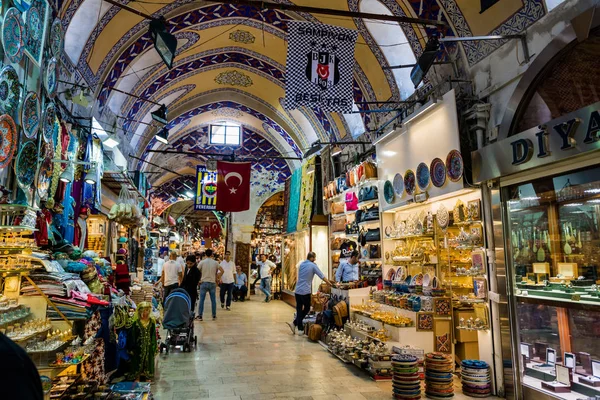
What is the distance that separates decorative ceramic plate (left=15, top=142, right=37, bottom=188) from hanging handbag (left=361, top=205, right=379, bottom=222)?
5332mm

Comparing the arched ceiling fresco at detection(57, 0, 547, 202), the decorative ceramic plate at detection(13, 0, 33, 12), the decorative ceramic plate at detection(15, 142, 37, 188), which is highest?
the arched ceiling fresco at detection(57, 0, 547, 202)

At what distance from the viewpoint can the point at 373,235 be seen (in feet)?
24.7

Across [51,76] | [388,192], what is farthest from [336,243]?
[51,76]

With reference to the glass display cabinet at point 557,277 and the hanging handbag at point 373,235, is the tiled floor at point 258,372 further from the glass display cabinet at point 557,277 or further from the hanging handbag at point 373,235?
the hanging handbag at point 373,235

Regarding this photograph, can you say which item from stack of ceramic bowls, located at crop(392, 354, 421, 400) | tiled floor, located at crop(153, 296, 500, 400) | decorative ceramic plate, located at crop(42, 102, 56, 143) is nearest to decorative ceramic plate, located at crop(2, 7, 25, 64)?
decorative ceramic plate, located at crop(42, 102, 56, 143)

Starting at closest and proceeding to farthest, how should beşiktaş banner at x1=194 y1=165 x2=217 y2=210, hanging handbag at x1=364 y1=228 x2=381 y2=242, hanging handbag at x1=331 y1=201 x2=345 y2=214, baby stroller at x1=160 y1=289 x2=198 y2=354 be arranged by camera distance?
baby stroller at x1=160 y1=289 x2=198 y2=354
hanging handbag at x1=364 y1=228 x2=381 y2=242
hanging handbag at x1=331 y1=201 x2=345 y2=214
beşiktaş banner at x1=194 y1=165 x2=217 y2=210

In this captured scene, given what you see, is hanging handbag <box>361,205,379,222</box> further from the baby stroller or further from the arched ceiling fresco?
the baby stroller

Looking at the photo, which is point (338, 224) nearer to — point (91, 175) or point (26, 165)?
point (91, 175)

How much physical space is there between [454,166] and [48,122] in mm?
4616

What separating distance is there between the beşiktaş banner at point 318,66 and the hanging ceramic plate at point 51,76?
2497mm

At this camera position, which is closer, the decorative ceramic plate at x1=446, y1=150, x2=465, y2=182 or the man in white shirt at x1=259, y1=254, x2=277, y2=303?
the decorative ceramic plate at x1=446, y1=150, x2=465, y2=182

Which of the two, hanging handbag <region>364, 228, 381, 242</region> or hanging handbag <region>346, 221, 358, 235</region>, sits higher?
hanging handbag <region>346, 221, 358, 235</region>

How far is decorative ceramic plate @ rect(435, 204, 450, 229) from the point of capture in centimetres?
564

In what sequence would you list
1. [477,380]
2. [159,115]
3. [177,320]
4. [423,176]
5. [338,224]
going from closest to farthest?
[477,380], [423,176], [177,320], [159,115], [338,224]
